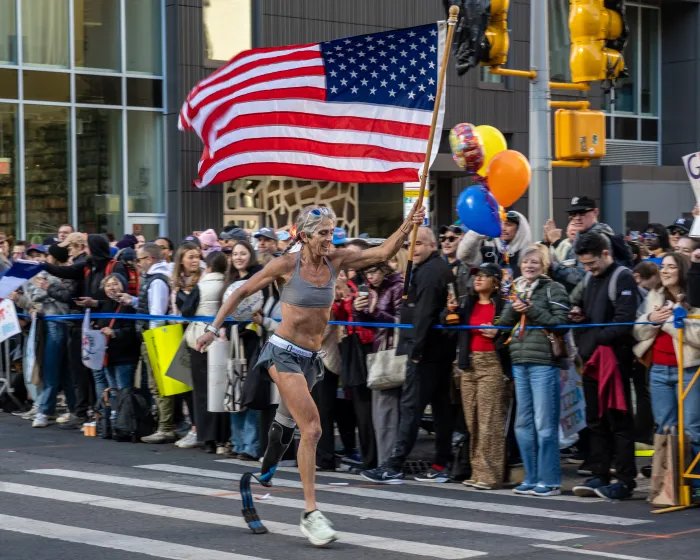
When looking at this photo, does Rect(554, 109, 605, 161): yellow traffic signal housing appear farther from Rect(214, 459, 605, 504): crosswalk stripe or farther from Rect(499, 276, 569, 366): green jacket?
Rect(214, 459, 605, 504): crosswalk stripe

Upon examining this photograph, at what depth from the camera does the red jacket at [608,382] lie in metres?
9.54

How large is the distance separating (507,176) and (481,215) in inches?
73.1

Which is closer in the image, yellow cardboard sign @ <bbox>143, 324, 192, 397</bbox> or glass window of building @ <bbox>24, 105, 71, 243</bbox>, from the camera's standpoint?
yellow cardboard sign @ <bbox>143, 324, 192, 397</bbox>

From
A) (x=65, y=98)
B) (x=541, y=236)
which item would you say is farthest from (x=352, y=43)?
(x=65, y=98)

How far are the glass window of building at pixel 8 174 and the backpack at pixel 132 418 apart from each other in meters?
11.9

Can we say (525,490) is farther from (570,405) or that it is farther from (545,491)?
(570,405)

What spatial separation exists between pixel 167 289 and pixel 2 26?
1308 cm

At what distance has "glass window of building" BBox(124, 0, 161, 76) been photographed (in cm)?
2567

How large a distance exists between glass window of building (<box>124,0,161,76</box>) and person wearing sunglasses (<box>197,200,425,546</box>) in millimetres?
18149

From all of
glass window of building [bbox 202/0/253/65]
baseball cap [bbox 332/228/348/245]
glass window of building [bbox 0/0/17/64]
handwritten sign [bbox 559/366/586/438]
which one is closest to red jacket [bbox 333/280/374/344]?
baseball cap [bbox 332/228/348/245]

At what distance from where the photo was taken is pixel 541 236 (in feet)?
42.8

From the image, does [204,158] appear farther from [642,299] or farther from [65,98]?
[65,98]

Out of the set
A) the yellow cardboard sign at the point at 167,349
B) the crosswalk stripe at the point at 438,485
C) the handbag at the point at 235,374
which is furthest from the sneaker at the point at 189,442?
the handbag at the point at 235,374

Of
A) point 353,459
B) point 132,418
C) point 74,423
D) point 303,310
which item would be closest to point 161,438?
point 132,418
